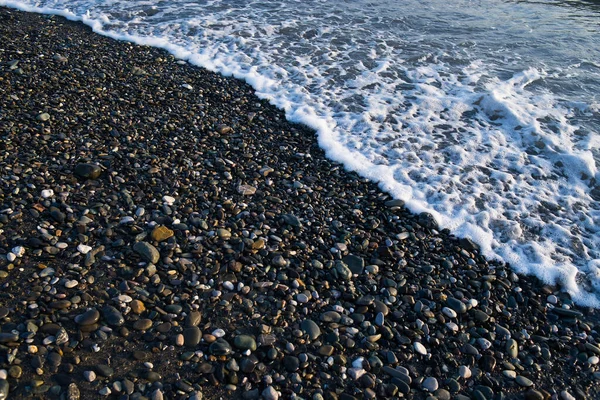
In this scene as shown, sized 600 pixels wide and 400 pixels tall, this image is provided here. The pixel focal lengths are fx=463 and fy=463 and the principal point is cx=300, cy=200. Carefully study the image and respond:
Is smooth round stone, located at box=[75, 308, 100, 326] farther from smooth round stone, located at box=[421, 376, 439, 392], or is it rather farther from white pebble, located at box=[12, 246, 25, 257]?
smooth round stone, located at box=[421, 376, 439, 392]

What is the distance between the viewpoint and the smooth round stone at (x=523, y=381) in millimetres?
3516

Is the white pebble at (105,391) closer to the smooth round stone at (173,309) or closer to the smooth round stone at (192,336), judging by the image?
the smooth round stone at (192,336)

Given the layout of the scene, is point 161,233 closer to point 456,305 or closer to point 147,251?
point 147,251

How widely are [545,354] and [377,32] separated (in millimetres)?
8571

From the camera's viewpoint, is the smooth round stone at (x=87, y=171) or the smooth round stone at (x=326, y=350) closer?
the smooth round stone at (x=326, y=350)

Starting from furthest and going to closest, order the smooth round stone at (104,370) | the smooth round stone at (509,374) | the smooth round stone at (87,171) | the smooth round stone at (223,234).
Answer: the smooth round stone at (87,171), the smooth round stone at (223,234), the smooth round stone at (509,374), the smooth round stone at (104,370)

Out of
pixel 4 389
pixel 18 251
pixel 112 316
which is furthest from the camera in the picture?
pixel 18 251

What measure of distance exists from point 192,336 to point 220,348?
24 centimetres

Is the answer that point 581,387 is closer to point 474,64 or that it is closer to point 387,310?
point 387,310

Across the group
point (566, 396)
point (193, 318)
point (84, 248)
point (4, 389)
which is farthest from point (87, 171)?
point (566, 396)

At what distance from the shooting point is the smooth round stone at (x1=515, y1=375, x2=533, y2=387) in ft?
11.5

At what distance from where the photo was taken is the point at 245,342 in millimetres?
3457

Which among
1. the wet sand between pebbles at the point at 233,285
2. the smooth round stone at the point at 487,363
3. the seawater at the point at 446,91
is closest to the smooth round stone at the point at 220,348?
the wet sand between pebbles at the point at 233,285

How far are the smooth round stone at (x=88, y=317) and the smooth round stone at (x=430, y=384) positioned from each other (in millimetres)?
2449
